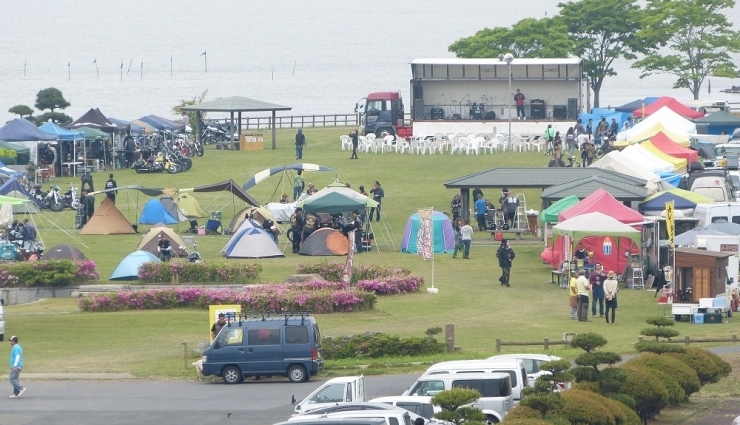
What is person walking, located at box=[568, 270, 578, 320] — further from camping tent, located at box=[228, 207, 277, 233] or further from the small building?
the small building

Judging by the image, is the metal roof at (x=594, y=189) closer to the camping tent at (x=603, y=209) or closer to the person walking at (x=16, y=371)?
the camping tent at (x=603, y=209)

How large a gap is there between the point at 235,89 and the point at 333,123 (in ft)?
271

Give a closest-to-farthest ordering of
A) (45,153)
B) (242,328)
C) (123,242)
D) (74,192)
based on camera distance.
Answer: (242,328) < (123,242) < (74,192) < (45,153)

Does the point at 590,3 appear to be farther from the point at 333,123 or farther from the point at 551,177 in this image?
the point at 551,177

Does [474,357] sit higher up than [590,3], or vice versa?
[590,3]

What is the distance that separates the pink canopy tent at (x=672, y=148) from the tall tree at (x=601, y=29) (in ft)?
112

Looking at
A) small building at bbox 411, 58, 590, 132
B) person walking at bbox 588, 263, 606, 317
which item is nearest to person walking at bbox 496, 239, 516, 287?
person walking at bbox 588, 263, 606, 317

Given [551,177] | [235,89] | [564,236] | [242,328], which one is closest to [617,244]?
[564,236]

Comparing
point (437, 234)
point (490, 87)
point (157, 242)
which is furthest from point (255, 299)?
point (490, 87)

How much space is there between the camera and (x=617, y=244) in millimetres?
37281

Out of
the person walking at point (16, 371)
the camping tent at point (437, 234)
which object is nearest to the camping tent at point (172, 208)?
the camping tent at point (437, 234)

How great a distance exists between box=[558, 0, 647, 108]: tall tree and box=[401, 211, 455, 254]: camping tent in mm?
48638

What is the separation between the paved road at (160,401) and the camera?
22000mm

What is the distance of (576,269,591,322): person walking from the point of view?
3161 cm
